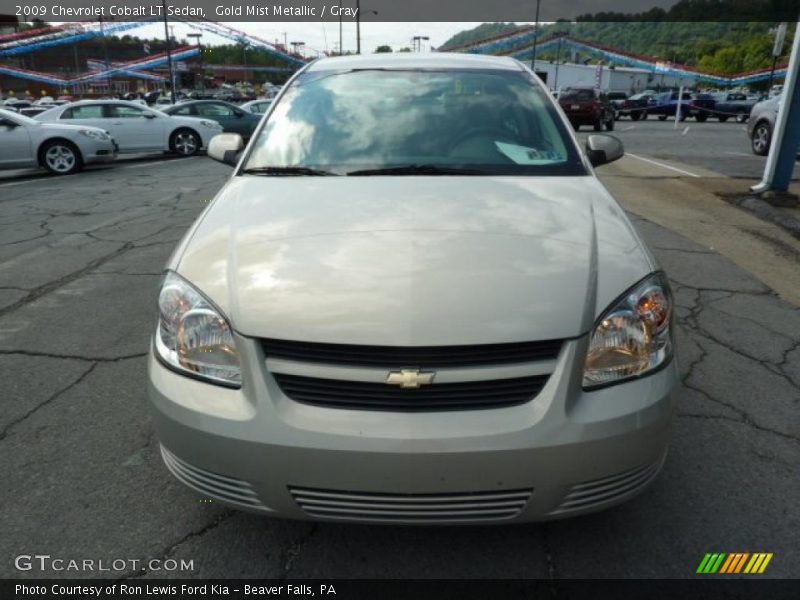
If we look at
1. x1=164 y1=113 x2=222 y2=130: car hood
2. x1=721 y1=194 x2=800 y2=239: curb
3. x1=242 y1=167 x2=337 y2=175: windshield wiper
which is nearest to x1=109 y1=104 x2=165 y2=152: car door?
x1=164 y1=113 x2=222 y2=130: car hood

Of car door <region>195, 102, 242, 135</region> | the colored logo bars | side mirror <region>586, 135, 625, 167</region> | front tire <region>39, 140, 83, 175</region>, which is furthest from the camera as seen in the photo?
car door <region>195, 102, 242, 135</region>

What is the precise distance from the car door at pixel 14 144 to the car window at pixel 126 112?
9.24 ft

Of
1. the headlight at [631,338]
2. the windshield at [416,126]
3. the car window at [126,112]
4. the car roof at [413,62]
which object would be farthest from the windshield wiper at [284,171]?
the car window at [126,112]

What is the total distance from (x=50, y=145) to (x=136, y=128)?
2.66 metres

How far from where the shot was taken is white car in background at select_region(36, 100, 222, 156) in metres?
13.5

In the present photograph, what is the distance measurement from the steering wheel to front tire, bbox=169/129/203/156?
1327cm

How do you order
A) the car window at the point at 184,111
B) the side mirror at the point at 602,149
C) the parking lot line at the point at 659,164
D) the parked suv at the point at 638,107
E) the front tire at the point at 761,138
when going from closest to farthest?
1. the side mirror at the point at 602,149
2. the parking lot line at the point at 659,164
3. the front tire at the point at 761,138
4. the car window at the point at 184,111
5. the parked suv at the point at 638,107

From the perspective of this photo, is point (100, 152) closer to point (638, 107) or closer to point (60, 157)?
point (60, 157)

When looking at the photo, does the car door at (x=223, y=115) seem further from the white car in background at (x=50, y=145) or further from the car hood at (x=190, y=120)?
the white car in background at (x=50, y=145)

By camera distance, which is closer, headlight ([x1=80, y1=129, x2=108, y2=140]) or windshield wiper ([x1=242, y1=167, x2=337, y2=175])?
windshield wiper ([x1=242, y1=167, x2=337, y2=175])

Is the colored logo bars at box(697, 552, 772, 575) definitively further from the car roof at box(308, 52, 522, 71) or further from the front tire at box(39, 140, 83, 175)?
the front tire at box(39, 140, 83, 175)

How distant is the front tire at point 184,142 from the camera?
47.2 ft

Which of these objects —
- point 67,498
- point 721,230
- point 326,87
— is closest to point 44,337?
point 67,498

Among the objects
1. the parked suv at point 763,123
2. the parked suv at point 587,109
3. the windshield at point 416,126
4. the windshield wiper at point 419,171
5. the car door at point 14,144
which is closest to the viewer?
the windshield wiper at point 419,171
